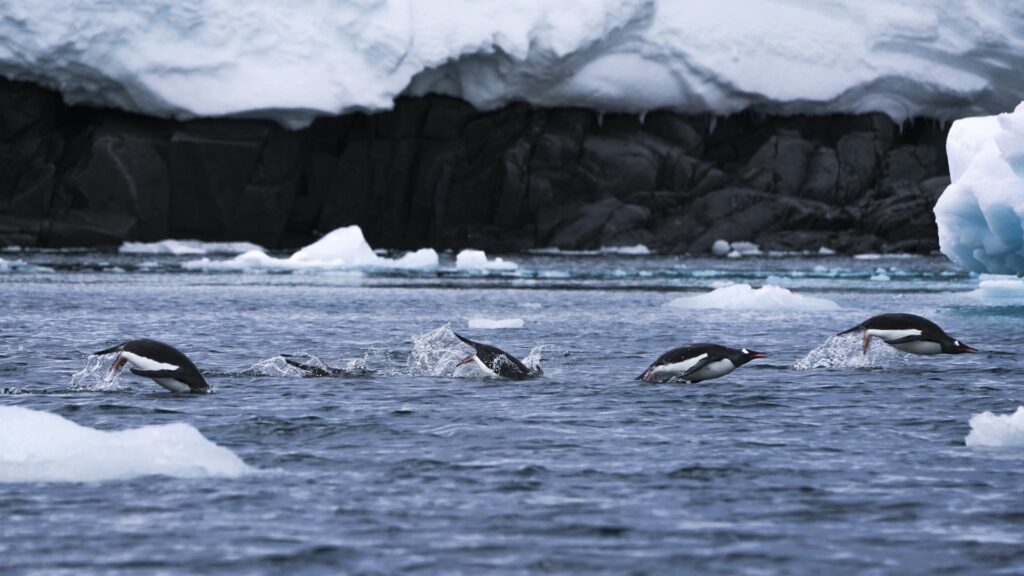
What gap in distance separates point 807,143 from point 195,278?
2665 cm

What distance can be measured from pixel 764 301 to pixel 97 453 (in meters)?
16.7

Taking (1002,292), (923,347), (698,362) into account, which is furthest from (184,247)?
(698,362)

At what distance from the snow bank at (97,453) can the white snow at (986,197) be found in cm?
1507

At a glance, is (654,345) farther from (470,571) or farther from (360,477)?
(470,571)

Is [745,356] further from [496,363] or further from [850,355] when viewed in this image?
[850,355]

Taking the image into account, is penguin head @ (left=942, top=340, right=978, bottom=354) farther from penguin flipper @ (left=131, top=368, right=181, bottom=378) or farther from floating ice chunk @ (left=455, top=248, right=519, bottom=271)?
floating ice chunk @ (left=455, top=248, right=519, bottom=271)

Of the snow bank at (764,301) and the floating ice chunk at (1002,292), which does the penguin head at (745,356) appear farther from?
the floating ice chunk at (1002,292)

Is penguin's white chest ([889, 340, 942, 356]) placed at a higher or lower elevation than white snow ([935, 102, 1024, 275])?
lower

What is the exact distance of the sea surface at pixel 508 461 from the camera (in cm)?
594

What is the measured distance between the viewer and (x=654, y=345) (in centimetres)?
1641

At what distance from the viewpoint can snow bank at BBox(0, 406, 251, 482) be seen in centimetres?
733

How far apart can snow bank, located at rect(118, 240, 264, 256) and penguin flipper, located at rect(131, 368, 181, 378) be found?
35.4 meters

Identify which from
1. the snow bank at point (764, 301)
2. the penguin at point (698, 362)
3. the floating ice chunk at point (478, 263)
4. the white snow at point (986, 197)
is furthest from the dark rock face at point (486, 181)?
the penguin at point (698, 362)

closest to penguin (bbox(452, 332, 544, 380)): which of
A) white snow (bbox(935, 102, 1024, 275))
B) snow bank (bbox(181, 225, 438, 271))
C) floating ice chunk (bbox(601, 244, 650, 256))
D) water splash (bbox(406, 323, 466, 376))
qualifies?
water splash (bbox(406, 323, 466, 376))
